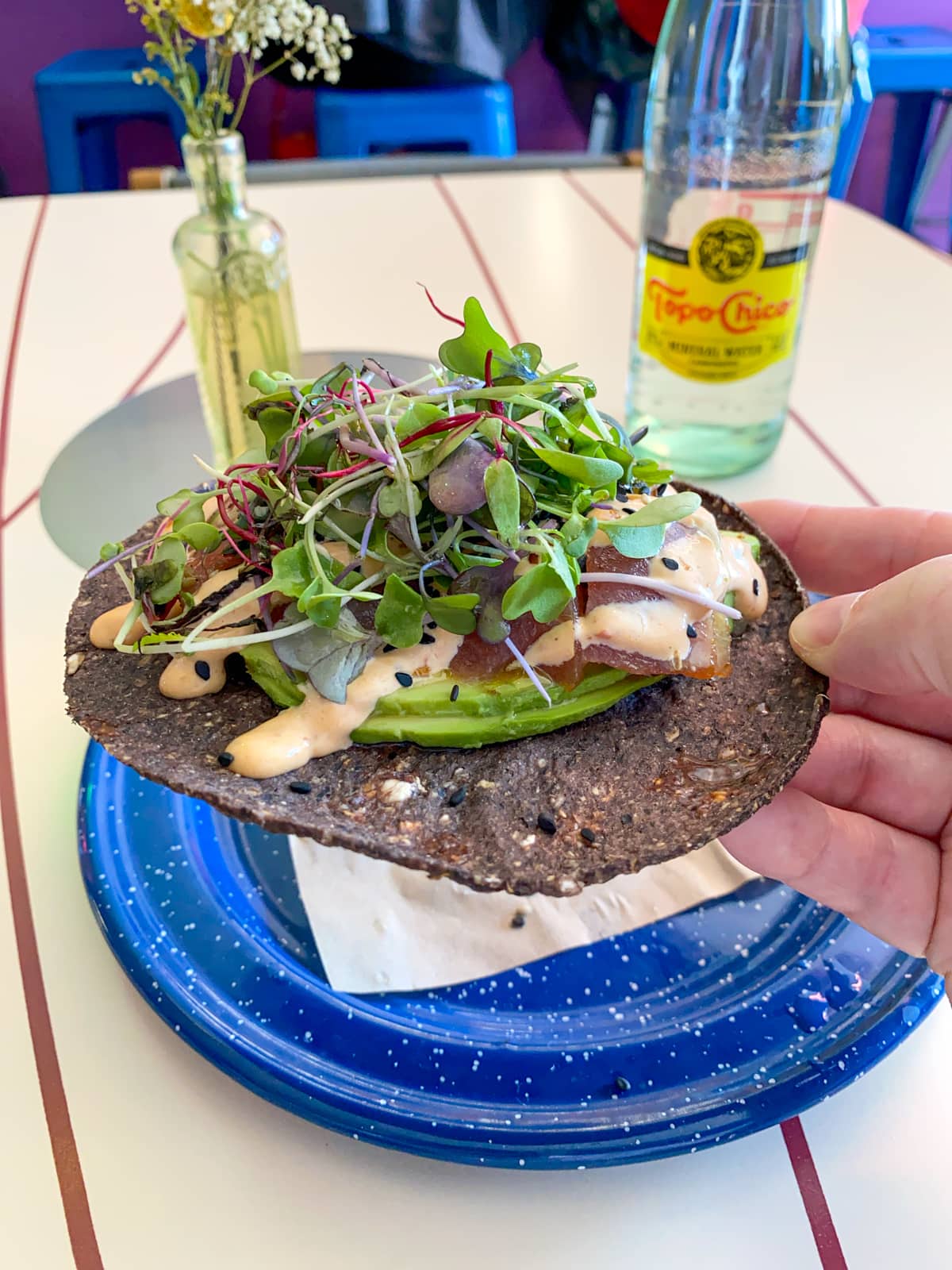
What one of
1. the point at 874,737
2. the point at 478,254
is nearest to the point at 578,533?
the point at 874,737

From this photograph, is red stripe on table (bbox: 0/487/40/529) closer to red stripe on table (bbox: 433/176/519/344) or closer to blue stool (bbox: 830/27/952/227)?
red stripe on table (bbox: 433/176/519/344)

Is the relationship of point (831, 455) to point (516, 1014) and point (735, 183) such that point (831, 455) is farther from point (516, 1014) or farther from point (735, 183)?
point (516, 1014)

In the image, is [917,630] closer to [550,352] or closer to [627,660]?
[627,660]

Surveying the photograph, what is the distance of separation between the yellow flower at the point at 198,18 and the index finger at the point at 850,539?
0.86 m

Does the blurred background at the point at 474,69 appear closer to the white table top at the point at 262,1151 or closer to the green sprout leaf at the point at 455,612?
the white table top at the point at 262,1151

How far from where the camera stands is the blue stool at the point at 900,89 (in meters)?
3.96

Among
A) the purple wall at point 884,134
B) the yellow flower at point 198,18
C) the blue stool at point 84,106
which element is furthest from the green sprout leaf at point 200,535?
the purple wall at point 884,134

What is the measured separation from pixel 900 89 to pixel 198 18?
4073 mm

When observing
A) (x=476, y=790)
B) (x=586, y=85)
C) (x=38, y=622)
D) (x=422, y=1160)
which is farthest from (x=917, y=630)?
(x=586, y=85)

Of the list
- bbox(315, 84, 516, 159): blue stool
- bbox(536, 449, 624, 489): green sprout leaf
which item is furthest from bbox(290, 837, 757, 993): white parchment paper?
bbox(315, 84, 516, 159): blue stool

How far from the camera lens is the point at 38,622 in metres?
1.27

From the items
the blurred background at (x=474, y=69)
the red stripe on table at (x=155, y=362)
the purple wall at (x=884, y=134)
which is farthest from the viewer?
the purple wall at (x=884, y=134)

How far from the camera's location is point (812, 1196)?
2.45 ft

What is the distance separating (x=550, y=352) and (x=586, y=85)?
11.0 ft
